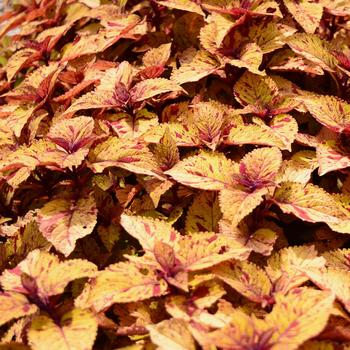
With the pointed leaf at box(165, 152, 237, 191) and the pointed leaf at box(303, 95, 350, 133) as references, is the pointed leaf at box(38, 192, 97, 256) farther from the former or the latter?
the pointed leaf at box(303, 95, 350, 133)

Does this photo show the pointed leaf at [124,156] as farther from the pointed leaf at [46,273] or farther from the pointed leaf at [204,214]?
the pointed leaf at [46,273]

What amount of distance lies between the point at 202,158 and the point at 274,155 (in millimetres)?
204

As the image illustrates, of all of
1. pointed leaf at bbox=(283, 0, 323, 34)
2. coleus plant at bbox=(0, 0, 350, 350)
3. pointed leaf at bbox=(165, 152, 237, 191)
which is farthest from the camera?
pointed leaf at bbox=(283, 0, 323, 34)

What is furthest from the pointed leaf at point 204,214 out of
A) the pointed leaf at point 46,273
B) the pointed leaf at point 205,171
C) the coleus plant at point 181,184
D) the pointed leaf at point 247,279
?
the pointed leaf at point 46,273

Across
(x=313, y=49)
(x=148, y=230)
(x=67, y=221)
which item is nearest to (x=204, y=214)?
(x=148, y=230)

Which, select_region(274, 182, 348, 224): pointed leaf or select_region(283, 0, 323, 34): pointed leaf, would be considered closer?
select_region(274, 182, 348, 224): pointed leaf

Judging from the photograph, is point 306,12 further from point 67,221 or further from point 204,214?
point 67,221

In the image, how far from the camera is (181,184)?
5.61ft

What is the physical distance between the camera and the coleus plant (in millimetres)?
1288

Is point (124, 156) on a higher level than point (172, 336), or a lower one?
higher

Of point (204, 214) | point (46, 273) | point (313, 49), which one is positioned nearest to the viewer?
point (46, 273)

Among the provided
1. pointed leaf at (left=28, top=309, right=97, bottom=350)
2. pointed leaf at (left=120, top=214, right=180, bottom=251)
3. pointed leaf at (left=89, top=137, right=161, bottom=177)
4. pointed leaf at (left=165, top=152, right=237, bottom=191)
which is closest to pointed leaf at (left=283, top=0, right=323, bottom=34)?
pointed leaf at (left=165, top=152, right=237, bottom=191)

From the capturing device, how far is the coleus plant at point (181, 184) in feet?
4.23

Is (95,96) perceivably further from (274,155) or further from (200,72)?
(274,155)
